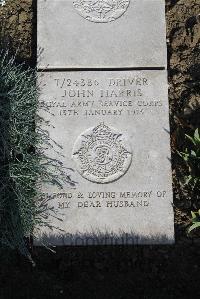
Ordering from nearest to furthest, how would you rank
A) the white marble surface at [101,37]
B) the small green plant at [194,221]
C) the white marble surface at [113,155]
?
the small green plant at [194,221], the white marble surface at [113,155], the white marble surface at [101,37]

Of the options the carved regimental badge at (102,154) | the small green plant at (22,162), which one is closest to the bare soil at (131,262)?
the small green plant at (22,162)

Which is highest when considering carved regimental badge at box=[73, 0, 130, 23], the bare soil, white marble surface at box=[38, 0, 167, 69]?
carved regimental badge at box=[73, 0, 130, 23]

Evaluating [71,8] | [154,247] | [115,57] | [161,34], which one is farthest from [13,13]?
[154,247]

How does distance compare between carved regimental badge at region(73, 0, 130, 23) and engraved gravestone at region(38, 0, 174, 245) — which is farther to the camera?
carved regimental badge at region(73, 0, 130, 23)

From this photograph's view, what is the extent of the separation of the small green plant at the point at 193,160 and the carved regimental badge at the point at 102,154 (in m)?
0.47

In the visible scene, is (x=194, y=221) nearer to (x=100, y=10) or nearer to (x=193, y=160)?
(x=193, y=160)

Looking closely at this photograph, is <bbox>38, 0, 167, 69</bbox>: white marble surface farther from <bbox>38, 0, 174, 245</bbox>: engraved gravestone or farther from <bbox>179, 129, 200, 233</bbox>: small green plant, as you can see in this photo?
<bbox>179, 129, 200, 233</bbox>: small green plant

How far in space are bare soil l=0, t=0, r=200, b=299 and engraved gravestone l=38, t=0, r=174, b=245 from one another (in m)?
0.12

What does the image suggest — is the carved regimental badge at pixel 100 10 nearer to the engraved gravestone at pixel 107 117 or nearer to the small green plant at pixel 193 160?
the engraved gravestone at pixel 107 117

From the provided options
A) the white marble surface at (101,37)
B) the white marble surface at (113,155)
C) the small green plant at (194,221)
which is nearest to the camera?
the small green plant at (194,221)

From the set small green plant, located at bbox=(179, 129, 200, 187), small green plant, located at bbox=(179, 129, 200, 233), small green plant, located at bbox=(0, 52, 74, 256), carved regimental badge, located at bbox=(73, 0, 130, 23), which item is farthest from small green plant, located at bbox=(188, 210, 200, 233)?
carved regimental badge, located at bbox=(73, 0, 130, 23)

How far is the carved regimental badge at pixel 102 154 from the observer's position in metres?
3.81

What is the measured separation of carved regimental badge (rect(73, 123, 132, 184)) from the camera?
12.5ft

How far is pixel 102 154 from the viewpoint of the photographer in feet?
12.6
